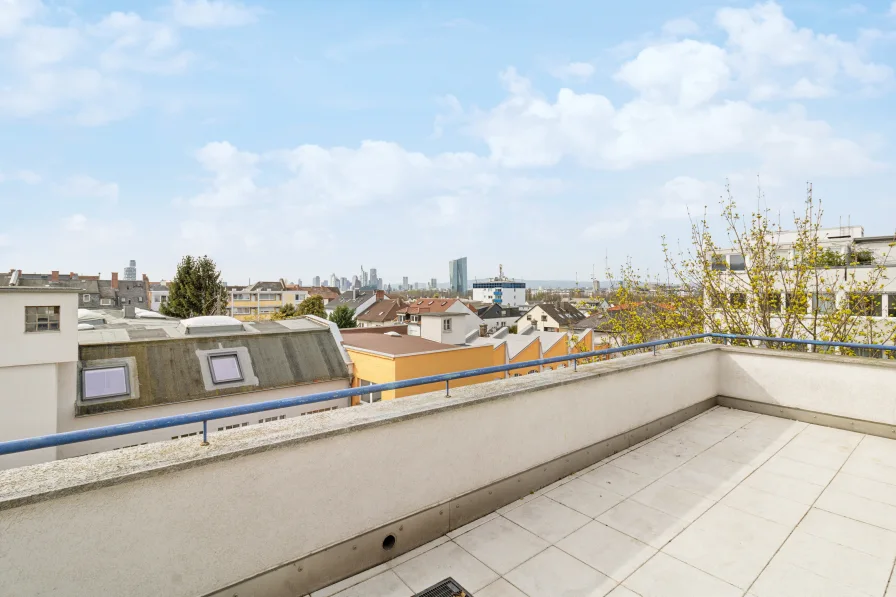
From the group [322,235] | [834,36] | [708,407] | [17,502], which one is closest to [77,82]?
[17,502]

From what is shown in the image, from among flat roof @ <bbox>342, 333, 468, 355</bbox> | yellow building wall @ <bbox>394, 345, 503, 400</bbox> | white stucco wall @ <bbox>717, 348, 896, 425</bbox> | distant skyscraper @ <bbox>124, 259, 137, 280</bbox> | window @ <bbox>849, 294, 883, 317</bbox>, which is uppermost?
distant skyscraper @ <bbox>124, 259, 137, 280</bbox>

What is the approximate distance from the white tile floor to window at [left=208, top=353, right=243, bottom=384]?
14.4m

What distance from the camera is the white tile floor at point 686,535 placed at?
87.7 inches

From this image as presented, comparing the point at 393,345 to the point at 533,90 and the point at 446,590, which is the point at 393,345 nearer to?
the point at 533,90

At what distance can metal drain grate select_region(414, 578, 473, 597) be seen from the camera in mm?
2148

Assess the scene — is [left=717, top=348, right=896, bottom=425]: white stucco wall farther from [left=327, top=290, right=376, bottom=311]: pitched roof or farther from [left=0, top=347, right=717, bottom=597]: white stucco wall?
Answer: [left=327, top=290, right=376, bottom=311]: pitched roof

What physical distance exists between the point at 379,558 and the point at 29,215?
31581 mm

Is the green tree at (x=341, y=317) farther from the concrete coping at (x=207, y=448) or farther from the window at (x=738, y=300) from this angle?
the concrete coping at (x=207, y=448)

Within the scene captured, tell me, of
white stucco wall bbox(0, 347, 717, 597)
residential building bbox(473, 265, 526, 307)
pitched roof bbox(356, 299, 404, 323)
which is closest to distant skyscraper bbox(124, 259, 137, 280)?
residential building bbox(473, 265, 526, 307)

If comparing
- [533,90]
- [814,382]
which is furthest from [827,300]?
[533,90]

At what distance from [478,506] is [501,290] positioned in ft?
355

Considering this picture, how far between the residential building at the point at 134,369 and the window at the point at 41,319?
0.08 feet

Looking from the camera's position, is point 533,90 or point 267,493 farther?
point 533,90

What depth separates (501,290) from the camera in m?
110
